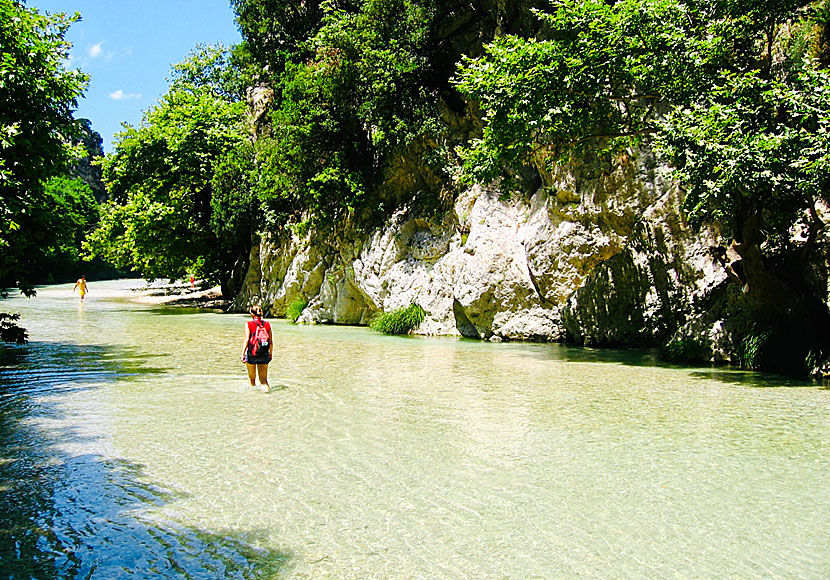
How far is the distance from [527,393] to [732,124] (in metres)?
6.01

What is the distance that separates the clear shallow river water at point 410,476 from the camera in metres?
4.38

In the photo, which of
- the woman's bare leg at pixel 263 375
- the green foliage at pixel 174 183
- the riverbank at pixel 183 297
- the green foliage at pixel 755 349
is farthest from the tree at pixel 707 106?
the riverbank at pixel 183 297

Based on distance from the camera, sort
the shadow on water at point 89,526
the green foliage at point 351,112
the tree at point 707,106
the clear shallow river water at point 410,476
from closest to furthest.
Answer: the shadow on water at point 89,526 < the clear shallow river water at point 410,476 < the tree at point 707,106 < the green foliage at point 351,112

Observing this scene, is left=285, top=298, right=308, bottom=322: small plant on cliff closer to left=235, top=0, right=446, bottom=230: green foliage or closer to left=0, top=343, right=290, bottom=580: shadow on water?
left=235, top=0, right=446, bottom=230: green foliage

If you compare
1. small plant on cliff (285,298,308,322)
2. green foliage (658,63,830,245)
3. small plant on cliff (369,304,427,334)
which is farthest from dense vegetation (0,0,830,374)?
small plant on cliff (369,304,427,334)

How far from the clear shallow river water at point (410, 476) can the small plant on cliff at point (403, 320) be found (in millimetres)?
9547

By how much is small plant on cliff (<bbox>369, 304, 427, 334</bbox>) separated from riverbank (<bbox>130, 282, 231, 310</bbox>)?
14.3 metres

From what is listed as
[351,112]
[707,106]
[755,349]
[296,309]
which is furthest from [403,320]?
[707,106]

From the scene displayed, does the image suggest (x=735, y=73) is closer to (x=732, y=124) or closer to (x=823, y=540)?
(x=732, y=124)

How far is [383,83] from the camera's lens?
21.9 meters

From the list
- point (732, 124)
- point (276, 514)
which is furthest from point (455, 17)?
point (276, 514)

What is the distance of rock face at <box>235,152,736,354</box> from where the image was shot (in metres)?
16.1

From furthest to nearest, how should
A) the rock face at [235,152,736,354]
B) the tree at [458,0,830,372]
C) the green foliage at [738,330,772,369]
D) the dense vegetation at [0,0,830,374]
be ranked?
the rock face at [235,152,736,354], the green foliage at [738,330,772,369], the dense vegetation at [0,0,830,374], the tree at [458,0,830,372]

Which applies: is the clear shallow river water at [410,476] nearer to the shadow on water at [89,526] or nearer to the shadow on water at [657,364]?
the shadow on water at [89,526]
